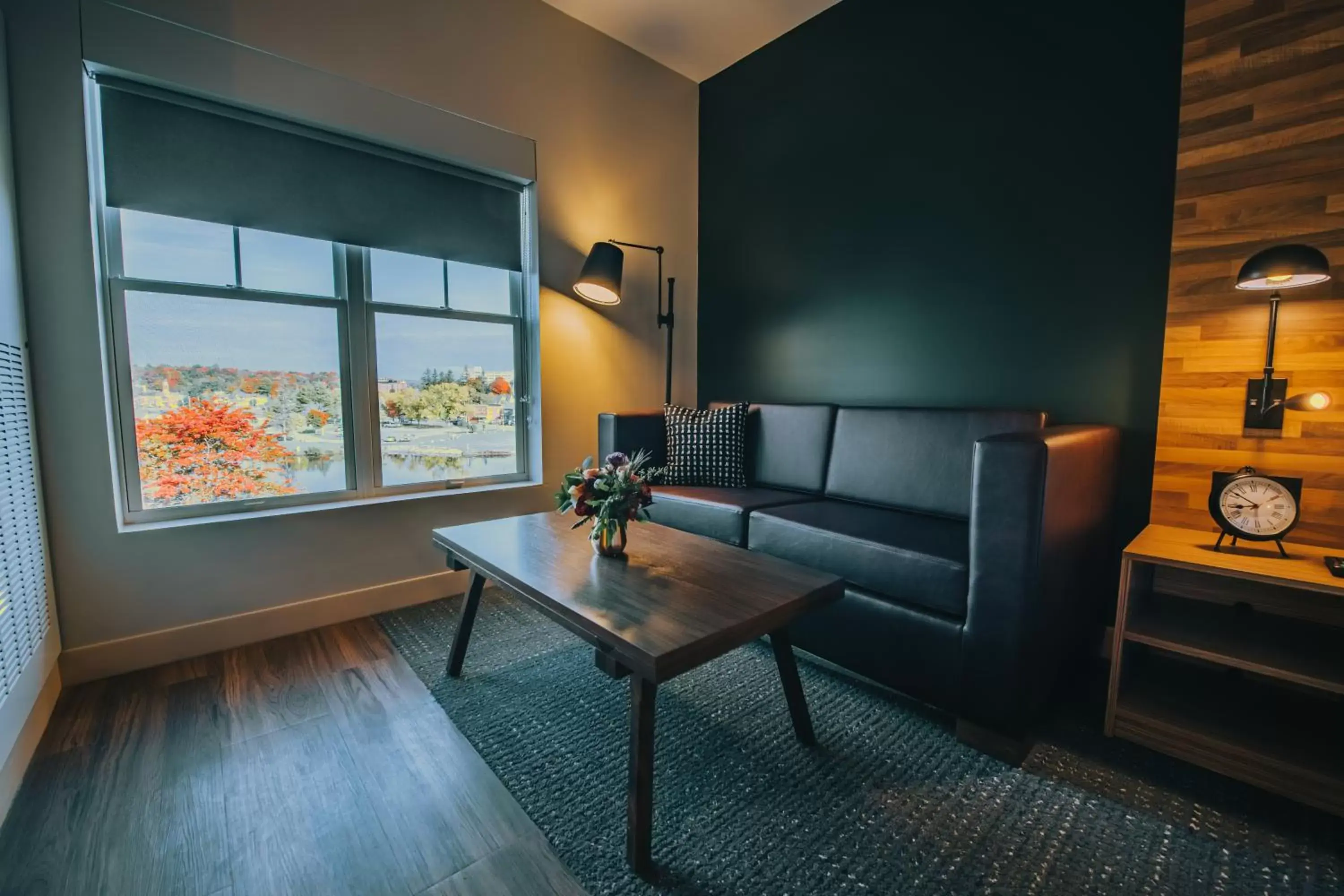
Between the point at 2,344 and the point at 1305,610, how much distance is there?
372 cm

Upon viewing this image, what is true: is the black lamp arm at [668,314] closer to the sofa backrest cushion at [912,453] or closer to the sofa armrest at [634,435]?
the sofa armrest at [634,435]

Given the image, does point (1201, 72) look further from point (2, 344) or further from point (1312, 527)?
point (2, 344)

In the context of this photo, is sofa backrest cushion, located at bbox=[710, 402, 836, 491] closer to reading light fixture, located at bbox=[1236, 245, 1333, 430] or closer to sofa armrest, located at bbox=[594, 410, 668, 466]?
sofa armrest, located at bbox=[594, 410, 668, 466]

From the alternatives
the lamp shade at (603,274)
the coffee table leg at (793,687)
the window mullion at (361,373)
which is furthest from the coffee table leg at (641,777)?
the lamp shade at (603,274)

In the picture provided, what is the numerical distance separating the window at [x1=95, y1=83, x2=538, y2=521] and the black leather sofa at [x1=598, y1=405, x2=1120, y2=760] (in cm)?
132

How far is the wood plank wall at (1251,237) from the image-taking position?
1.57 m

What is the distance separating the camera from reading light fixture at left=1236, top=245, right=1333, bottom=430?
4.64ft

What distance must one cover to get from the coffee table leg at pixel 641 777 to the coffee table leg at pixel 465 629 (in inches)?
36.7

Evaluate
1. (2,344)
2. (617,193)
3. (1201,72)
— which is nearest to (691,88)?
(617,193)

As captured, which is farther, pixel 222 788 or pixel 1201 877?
pixel 222 788

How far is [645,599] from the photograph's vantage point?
133 cm

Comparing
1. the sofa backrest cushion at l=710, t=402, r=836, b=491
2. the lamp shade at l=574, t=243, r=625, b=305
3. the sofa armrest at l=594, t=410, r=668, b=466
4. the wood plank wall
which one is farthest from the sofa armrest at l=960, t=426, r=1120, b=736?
the lamp shade at l=574, t=243, r=625, b=305

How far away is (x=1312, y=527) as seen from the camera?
63.6 inches

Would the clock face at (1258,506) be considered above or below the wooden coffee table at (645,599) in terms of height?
above
